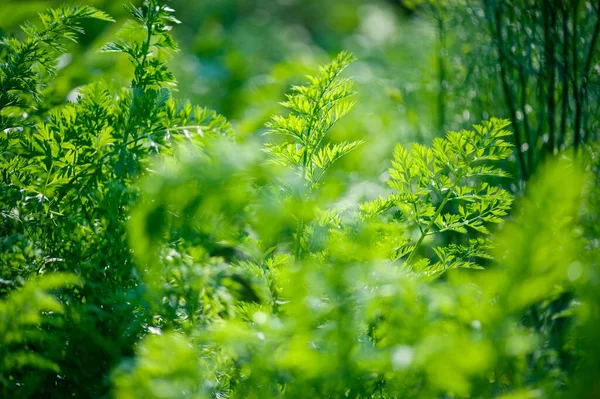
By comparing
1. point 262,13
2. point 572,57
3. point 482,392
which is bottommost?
point 482,392

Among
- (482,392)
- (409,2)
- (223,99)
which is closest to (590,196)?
(482,392)

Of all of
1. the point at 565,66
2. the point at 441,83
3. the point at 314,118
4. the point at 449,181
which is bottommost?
the point at 449,181

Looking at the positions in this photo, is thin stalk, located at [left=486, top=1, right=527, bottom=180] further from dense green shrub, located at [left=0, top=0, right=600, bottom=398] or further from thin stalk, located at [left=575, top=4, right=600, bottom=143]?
dense green shrub, located at [left=0, top=0, right=600, bottom=398]

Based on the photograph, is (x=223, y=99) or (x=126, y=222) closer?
(x=126, y=222)

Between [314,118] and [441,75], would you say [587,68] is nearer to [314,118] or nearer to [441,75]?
[441,75]

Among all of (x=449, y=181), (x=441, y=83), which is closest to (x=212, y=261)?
(x=449, y=181)

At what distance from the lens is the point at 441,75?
1664 millimetres

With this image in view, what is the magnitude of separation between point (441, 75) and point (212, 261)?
3.87 ft

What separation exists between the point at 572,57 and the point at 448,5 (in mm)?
486

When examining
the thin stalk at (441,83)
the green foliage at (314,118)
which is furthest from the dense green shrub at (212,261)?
the thin stalk at (441,83)

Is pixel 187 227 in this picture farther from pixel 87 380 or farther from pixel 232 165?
pixel 87 380

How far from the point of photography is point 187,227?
0.80m

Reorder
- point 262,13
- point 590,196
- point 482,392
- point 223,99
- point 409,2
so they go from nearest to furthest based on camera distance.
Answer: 1. point 482,392
2. point 590,196
3. point 409,2
4. point 223,99
5. point 262,13

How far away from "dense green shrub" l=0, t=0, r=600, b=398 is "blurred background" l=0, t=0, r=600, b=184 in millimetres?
399
